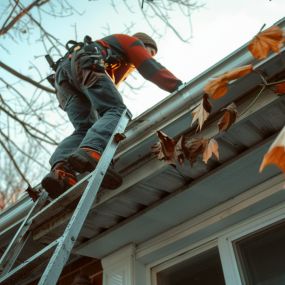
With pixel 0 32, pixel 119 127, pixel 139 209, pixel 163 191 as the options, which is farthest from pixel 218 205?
pixel 0 32

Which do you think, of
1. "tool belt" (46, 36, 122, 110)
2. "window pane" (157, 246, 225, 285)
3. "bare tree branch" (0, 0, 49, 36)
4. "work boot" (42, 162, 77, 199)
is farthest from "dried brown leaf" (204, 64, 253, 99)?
"bare tree branch" (0, 0, 49, 36)

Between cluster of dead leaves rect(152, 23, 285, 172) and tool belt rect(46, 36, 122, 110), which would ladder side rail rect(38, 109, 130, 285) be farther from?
tool belt rect(46, 36, 122, 110)

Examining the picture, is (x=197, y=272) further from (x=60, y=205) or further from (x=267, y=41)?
(x=267, y=41)

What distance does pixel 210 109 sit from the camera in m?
1.73

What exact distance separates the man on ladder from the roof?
139mm

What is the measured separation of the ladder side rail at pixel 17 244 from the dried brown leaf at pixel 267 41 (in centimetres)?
148

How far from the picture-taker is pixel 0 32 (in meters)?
5.59

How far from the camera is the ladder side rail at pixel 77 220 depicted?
137 cm

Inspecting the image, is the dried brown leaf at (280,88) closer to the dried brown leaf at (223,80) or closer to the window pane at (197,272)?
the dried brown leaf at (223,80)

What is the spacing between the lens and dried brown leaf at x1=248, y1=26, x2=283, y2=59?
1295mm

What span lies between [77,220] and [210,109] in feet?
2.42

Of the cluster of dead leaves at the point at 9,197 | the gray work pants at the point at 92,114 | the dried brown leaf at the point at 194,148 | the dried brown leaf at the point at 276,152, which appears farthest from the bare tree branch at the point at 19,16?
the dried brown leaf at the point at 276,152

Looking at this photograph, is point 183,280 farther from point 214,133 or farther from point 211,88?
point 211,88

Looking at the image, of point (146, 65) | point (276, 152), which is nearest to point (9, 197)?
point (146, 65)
